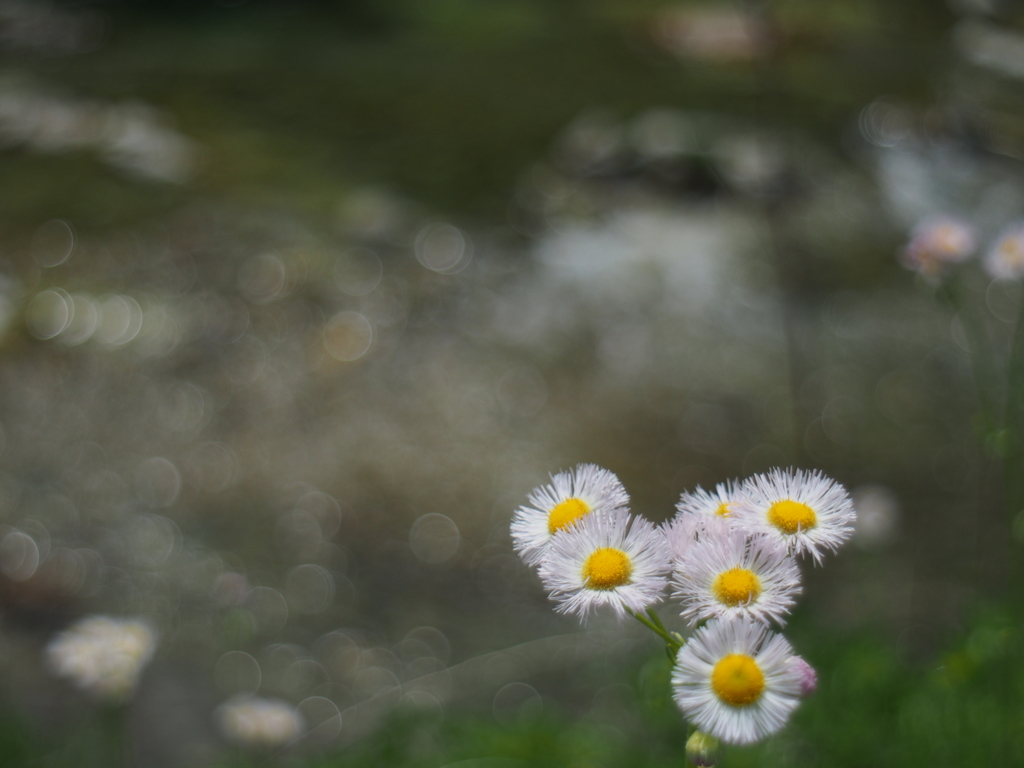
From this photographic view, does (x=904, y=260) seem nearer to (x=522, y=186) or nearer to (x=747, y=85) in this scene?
(x=522, y=186)

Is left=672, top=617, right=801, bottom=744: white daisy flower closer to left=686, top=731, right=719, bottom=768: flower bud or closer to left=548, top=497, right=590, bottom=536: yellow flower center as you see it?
left=686, top=731, right=719, bottom=768: flower bud

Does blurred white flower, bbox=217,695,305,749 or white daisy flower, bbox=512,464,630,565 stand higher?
blurred white flower, bbox=217,695,305,749

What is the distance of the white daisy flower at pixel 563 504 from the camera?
821 millimetres

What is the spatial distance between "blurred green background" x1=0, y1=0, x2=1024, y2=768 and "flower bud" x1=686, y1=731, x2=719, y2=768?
109cm

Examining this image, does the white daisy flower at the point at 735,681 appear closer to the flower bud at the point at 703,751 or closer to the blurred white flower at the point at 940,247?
the flower bud at the point at 703,751

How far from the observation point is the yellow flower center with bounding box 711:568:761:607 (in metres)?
0.72

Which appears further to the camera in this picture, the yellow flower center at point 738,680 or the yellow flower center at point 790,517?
the yellow flower center at point 790,517

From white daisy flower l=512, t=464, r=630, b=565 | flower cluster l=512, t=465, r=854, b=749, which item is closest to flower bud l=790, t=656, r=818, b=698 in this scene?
flower cluster l=512, t=465, r=854, b=749

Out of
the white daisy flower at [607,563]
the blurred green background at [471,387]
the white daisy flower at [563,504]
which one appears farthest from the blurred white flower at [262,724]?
the white daisy flower at [607,563]

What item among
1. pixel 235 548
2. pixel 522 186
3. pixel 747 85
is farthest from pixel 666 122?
pixel 235 548

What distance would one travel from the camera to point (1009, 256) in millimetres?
1507

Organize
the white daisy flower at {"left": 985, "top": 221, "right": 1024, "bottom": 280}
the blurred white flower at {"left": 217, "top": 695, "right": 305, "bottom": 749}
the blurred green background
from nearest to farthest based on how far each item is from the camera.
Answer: the white daisy flower at {"left": 985, "top": 221, "right": 1024, "bottom": 280}, the blurred white flower at {"left": 217, "top": 695, "right": 305, "bottom": 749}, the blurred green background

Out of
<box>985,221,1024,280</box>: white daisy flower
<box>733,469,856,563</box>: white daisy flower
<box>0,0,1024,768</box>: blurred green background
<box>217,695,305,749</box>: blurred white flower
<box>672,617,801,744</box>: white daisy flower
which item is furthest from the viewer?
<box>0,0,1024,768</box>: blurred green background

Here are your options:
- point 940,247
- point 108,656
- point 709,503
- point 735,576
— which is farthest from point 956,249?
point 108,656
